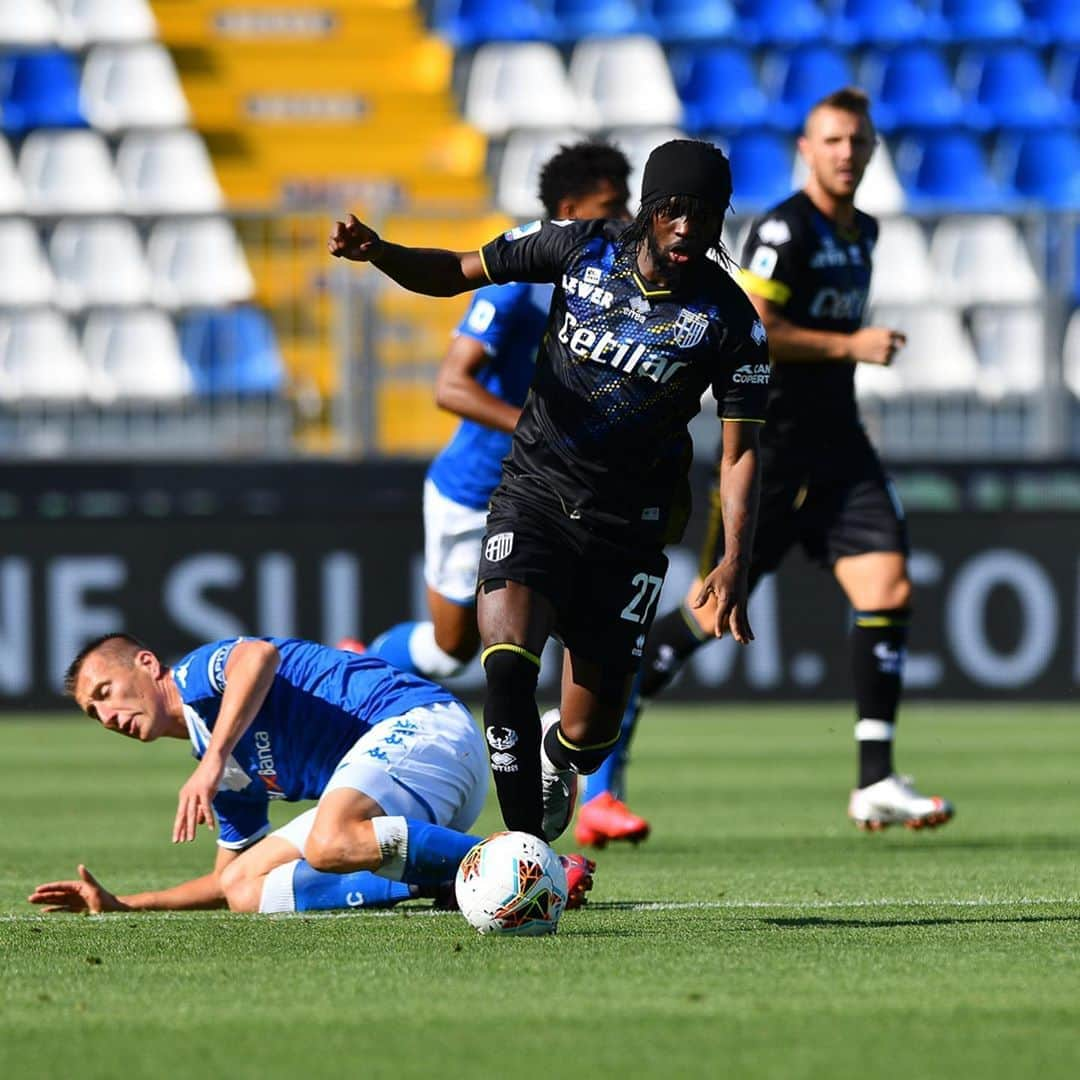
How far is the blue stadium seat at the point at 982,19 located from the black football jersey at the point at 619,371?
16.9 m

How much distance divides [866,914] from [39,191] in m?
15.8

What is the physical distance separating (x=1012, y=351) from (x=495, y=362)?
6779mm

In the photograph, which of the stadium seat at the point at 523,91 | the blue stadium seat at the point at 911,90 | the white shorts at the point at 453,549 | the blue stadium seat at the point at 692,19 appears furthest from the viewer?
the blue stadium seat at the point at 692,19

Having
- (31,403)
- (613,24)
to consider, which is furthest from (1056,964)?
(613,24)

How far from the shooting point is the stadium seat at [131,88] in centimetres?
2050

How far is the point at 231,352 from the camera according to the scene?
562 inches

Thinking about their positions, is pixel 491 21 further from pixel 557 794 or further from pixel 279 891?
pixel 279 891

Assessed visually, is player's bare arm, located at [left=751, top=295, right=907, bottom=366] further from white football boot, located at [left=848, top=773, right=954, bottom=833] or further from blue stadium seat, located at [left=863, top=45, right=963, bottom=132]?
blue stadium seat, located at [left=863, top=45, right=963, bottom=132]

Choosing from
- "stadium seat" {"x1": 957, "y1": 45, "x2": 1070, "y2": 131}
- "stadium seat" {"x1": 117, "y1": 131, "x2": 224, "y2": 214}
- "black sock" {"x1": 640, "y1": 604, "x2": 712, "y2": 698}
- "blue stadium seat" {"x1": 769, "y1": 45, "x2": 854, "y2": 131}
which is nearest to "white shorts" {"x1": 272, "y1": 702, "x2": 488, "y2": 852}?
"black sock" {"x1": 640, "y1": 604, "x2": 712, "y2": 698}

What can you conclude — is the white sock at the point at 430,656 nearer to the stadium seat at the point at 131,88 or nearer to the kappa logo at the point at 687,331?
the kappa logo at the point at 687,331

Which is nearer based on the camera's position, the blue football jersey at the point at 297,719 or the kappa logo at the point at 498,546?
the kappa logo at the point at 498,546

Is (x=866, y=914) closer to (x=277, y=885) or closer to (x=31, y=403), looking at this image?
(x=277, y=885)

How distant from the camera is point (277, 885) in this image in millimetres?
5559

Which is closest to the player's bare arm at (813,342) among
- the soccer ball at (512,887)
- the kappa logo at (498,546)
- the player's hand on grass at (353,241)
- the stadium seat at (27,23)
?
the kappa logo at (498,546)
